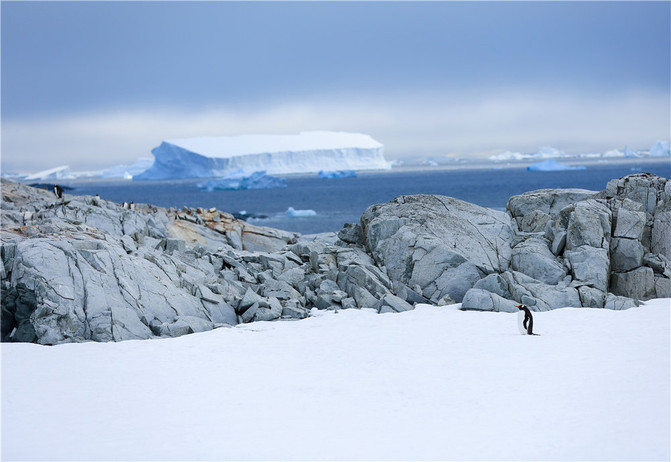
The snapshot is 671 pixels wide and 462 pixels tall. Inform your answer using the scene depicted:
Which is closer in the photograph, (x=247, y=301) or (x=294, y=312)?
(x=294, y=312)

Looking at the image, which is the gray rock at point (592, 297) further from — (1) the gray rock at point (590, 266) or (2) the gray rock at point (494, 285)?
(2) the gray rock at point (494, 285)

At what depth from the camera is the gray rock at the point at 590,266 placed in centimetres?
1452

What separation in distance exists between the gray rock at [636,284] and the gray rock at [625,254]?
207 millimetres

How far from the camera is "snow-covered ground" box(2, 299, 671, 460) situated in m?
7.72

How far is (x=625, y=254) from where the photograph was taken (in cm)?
1519

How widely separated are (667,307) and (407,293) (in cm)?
510

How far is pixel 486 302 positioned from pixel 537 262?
2201 millimetres


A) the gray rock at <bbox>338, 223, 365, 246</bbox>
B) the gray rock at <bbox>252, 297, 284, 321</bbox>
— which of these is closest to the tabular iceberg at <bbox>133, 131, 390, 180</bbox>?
the gray rock at <bbox>338, 223, 365, 246</bbox>

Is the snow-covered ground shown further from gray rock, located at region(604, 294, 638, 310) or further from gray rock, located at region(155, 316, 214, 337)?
gray rock, located at region(604, 294, 638, 310)

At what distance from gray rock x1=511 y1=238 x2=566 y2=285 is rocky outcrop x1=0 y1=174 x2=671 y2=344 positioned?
0.03m

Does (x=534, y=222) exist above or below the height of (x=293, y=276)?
above

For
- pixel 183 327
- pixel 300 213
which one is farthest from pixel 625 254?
pixel 300 213

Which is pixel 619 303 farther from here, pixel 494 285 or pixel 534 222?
pixel 534 222

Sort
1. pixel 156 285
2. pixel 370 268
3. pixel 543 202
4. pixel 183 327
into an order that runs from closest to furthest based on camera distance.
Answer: pixel 183 327 → pixel 156 285 → pixel 370 268 → pixel 543 202
